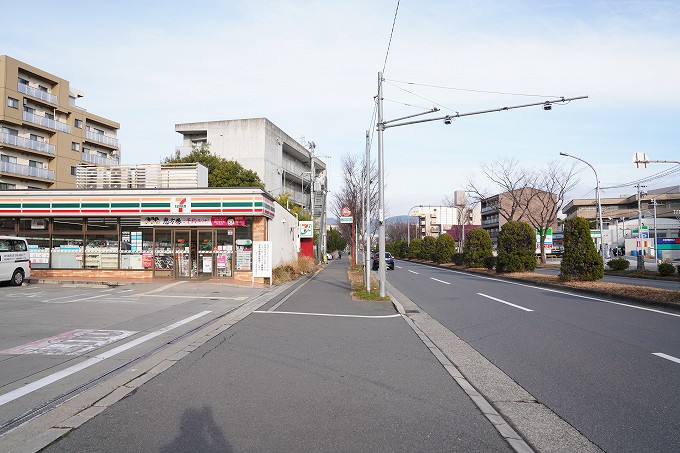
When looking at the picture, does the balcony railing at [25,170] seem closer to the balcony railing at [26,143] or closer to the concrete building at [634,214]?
the balcony railing at [26,143]

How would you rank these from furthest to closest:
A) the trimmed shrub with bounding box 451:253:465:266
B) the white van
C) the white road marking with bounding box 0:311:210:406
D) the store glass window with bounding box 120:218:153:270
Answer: the trimmed shrub with bounding box 451:253:465:266
the store glass window with bounding box 120:218:153:270
the white van
the white road marking with bounding box 0:311:210:406

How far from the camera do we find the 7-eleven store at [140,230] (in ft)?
67.8

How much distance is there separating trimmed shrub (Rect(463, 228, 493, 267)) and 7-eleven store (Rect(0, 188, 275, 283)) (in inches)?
779

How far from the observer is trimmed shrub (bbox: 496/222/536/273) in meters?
28.2

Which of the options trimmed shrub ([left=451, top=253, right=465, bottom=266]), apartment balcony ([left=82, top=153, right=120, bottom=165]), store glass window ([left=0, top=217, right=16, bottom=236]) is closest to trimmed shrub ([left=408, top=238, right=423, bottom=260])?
trimmed shrub ([left=451, top=253, right=465, bottom=266])

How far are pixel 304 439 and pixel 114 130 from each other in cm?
6131

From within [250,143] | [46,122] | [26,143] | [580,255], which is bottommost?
[580,255]

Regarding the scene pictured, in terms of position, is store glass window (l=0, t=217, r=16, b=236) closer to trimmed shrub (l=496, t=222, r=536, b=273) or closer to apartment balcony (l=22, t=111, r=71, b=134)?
trimmed shrub (l=496, t=222, r=536, b=273)

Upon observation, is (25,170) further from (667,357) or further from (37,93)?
(667,357)

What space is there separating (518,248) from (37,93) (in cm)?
4519

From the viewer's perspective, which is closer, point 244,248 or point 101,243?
point 244,248

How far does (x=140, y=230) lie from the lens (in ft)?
71.1

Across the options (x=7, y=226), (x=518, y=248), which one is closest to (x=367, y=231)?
(x=518, y=248)

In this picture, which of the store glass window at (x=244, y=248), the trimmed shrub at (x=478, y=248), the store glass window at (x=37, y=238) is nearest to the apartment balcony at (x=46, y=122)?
the store glass window at (x=37, y=238)
